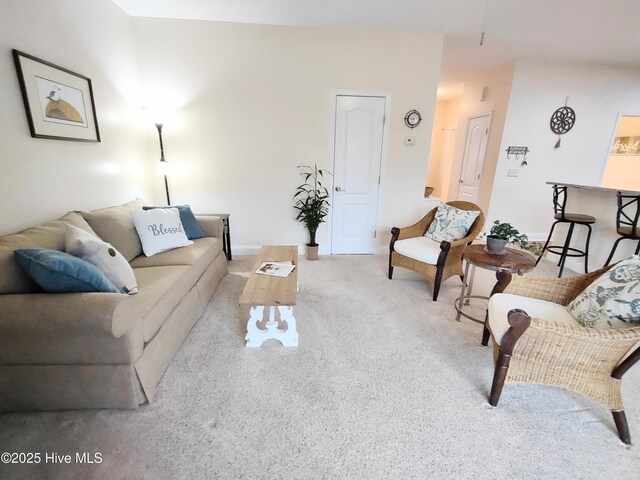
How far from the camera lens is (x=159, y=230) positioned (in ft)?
8.09

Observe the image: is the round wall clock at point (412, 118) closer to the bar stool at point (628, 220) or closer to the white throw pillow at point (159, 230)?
the bar stool at point (628, 220)

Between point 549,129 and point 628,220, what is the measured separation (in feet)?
7.48

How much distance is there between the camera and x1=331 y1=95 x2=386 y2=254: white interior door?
3.59 m

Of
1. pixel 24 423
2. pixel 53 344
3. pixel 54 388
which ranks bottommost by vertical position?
pixel 24 423

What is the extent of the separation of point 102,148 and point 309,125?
2211 mm

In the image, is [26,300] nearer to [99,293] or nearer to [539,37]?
[99,293]

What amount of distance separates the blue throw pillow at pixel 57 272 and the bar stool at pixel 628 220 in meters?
4.27

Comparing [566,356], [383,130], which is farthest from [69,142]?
[566,356]

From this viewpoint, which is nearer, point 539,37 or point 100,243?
point 100,243

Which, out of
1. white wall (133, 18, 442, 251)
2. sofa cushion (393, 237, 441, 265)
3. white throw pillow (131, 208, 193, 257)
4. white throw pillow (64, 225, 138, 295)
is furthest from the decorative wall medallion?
white throw pillow (64, 225, 138, 295)

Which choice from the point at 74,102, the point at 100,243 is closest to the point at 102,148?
the point at 74,102

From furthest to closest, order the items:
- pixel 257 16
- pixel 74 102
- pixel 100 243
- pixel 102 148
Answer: pixel 257 16 < pixel 102 148 < pixel 74 102 < pixel 100 243

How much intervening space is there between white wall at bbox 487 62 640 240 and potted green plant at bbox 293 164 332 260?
9.90 feet

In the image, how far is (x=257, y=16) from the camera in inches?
120
